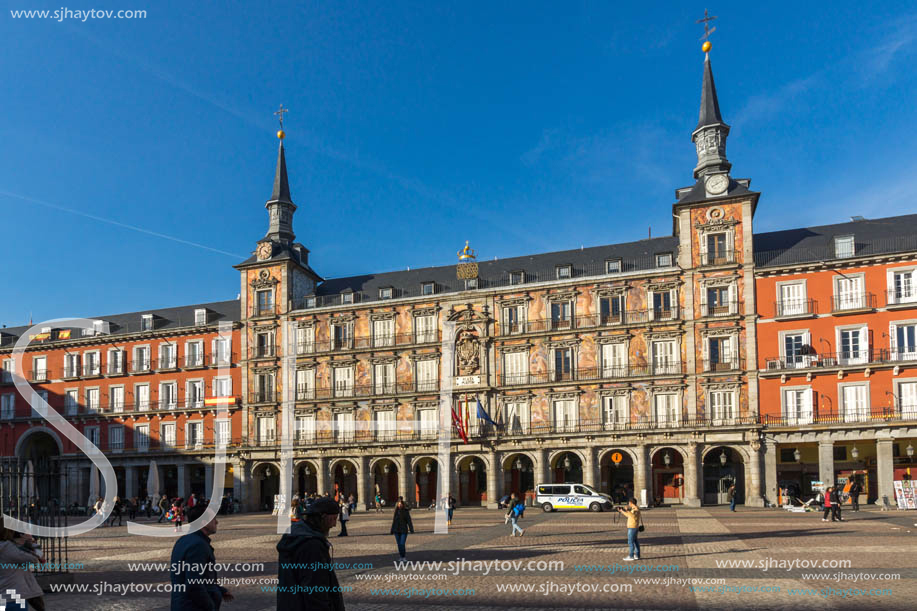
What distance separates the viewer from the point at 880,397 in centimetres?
4597

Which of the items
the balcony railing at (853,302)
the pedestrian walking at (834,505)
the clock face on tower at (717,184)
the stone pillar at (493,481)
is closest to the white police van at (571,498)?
the stone pillar at (493,481)

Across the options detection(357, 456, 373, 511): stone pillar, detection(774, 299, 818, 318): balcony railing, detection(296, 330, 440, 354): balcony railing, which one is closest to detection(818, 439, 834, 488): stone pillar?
detection(774, 299, 818, 318): balcony railing

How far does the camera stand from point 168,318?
224 feet

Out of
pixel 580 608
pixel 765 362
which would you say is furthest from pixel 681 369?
pixel 580 608

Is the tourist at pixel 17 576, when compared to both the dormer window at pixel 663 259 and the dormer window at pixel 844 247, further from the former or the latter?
the dormer window at pixel 844 247

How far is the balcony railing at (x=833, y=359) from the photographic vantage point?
4622cm

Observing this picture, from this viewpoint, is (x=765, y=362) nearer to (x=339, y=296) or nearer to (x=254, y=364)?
(x=339, y=296)

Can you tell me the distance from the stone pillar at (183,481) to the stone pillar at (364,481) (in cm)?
1513

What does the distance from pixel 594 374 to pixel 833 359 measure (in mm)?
14809

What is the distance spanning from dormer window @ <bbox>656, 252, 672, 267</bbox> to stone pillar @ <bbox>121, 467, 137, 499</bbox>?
4469 cm

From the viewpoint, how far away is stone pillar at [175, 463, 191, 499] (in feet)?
201

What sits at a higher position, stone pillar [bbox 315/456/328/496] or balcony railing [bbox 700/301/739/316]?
balcony railing [bbox 700/301/739/316]

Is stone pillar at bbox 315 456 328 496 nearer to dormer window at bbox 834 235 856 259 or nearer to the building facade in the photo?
the building facade

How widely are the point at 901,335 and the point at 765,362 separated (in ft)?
25.6
